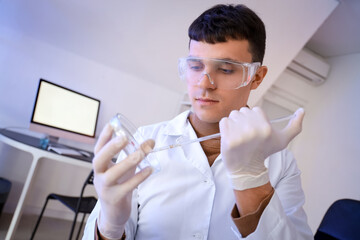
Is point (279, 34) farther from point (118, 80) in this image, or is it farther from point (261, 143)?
point (261, 143)

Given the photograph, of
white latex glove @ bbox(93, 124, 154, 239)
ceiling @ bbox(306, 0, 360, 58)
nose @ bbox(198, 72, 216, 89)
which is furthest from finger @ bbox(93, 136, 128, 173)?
ceiling @ bbox(306, 0, 360, 58)

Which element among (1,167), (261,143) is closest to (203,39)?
(261,143)

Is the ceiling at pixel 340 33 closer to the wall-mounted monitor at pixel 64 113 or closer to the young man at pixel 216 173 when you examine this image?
the young man at pixel 216 173

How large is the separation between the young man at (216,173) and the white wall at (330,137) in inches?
88.9

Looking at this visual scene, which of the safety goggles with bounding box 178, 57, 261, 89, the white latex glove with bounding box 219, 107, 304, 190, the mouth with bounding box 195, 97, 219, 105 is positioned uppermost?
the safety goggles with bounding box 178, 57, 261, 89

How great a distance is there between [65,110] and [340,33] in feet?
9.64

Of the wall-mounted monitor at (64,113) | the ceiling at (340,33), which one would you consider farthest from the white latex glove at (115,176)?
the ceiling at (340,33)

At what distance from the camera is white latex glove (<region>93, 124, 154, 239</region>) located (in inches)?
23.6

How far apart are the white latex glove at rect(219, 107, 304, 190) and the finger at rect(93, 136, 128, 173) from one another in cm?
24

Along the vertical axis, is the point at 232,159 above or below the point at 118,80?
below

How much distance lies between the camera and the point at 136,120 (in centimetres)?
269

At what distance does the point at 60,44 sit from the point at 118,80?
59 cm

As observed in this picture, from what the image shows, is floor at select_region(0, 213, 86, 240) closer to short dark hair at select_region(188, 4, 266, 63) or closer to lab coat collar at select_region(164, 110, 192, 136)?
lab coat collar at select_region(164, 110, 192, 136)

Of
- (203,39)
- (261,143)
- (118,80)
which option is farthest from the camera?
(118,80)
